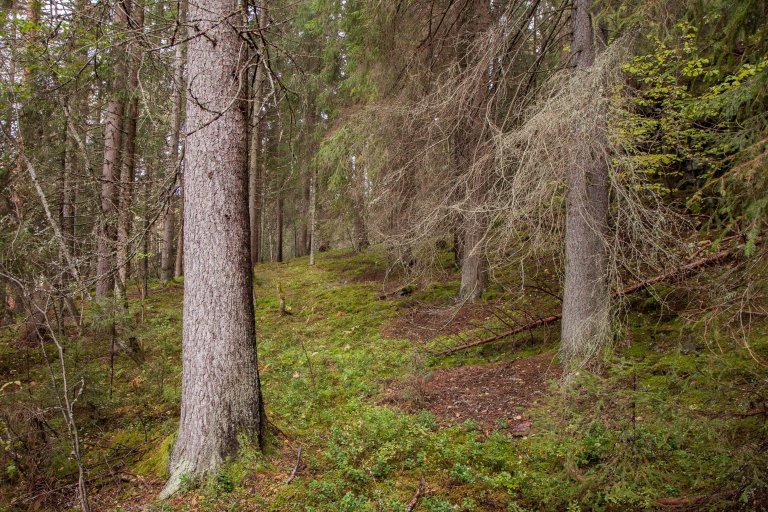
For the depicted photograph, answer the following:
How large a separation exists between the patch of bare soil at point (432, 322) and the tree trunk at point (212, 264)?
4.64 m

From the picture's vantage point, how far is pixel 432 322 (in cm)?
888

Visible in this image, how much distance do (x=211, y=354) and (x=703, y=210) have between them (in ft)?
29.6

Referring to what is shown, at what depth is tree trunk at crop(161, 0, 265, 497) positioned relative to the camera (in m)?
3.84

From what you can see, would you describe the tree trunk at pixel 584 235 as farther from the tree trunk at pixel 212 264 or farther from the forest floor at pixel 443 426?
the tree trunk at pixel 212 264

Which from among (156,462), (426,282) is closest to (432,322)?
(426,282)

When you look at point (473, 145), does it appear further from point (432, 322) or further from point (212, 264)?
point (212, 264)

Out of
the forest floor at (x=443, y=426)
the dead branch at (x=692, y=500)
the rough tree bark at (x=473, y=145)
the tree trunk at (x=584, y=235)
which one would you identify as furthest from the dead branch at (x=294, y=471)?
the rough tree bark at (x=473, y=145)

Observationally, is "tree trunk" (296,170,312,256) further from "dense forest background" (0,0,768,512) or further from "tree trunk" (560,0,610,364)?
"tree trunk" (560,0,610,364)

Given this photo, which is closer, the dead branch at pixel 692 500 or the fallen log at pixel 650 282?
the dead branch at pixel 692 500

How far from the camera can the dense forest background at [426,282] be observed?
3.28 m

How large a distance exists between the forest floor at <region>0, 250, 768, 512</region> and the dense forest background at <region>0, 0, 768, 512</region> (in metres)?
0.03

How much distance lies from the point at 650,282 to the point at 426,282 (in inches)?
152

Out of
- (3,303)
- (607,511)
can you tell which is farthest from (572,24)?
(3,303)

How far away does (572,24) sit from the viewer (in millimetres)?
5637
